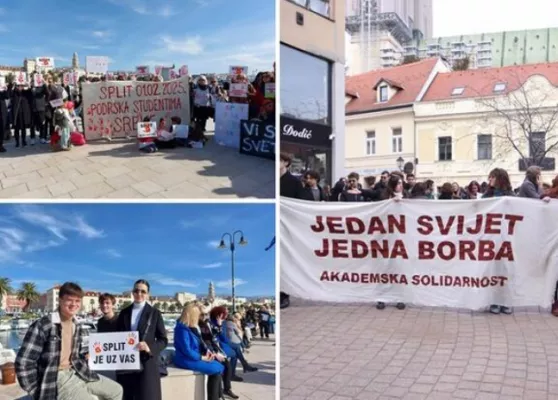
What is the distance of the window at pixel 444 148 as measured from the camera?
13555 millimetres

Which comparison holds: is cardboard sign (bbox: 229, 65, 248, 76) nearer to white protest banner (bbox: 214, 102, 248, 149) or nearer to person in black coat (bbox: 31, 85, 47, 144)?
white protest banner (bbox: 214, 102, 248, 149)

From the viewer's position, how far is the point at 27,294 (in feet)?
7.19

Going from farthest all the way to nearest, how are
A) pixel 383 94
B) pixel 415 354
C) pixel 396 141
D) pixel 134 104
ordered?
pixel 396 141 → pixel 383 94 → pixel 415 354 → pixel 134 104

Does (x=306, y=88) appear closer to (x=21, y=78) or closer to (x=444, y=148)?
(x=21, y=78)

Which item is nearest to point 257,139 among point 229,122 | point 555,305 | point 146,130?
point 229,122

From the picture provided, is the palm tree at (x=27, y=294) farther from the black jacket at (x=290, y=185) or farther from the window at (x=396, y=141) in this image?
the window at (x=396, y=141)

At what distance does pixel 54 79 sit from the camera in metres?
2.25

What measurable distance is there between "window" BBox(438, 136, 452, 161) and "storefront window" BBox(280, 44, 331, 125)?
11.0m

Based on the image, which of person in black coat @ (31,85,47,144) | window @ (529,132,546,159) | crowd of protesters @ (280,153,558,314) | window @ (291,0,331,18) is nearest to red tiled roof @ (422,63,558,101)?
window @ (529,132,546,159)

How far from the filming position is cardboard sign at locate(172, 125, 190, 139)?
7.44 feet

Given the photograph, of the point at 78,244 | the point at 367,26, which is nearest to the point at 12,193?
the point at 78,244

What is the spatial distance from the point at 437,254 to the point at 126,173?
8.20ft

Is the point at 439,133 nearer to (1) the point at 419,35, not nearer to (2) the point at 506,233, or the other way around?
(2) the point at 506,233

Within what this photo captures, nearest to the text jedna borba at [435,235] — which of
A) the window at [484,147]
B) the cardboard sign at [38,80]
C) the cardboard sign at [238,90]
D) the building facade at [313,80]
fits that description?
the building facade at [313,80]
